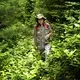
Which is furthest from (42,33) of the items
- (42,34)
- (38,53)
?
(38,53)

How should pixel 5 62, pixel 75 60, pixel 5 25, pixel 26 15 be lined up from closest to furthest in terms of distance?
pixel 75 60 < pixel 5 62 < pixel 5 25 < pixel 26 15

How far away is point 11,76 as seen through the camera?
8.22 metres

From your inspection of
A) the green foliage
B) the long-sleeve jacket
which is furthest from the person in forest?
the green foliage

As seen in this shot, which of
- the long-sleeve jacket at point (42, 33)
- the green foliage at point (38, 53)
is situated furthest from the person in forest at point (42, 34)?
the green foliage at point (38, 53)

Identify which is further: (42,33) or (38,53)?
(38,53)

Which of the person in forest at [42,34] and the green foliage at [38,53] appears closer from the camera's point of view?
the green foliage at [38,53]

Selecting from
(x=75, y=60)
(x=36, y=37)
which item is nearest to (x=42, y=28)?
(x=36, y=37)

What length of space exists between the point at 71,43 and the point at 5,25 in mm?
6597

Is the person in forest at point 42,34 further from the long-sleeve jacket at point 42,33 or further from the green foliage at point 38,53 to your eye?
the green foliage at point 38,53

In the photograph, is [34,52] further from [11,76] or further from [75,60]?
[75,60]

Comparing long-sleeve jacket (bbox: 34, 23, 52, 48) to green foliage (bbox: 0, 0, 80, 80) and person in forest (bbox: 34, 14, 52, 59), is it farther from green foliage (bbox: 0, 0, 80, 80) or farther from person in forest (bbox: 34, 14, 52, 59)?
Result: green foliage (bbox: 0, 0, 80, 80)

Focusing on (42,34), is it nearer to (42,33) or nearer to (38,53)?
(42,33)

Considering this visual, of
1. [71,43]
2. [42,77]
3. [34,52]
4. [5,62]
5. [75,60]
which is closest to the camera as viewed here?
[75,60]

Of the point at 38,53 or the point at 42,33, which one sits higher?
the point at 42,33
